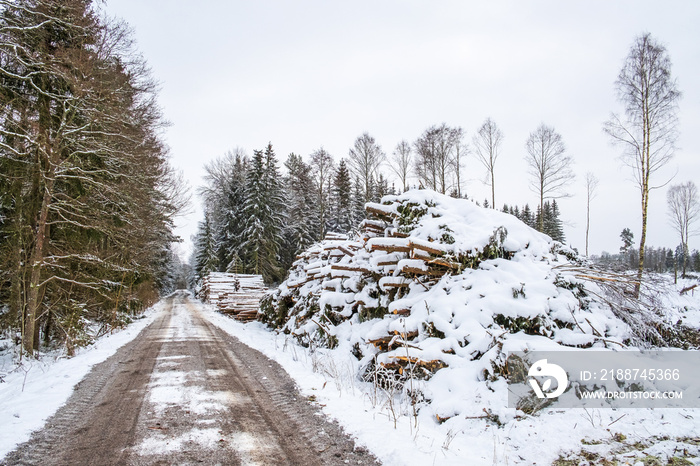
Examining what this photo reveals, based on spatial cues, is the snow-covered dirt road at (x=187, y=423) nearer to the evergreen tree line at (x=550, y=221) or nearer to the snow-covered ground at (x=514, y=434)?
the snow-covered ground at (x=514, y=434)

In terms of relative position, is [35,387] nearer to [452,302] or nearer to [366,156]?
[452,302]

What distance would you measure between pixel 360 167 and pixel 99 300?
22862mm

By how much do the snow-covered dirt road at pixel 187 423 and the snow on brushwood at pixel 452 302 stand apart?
5.45 ft

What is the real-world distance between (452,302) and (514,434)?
232cm

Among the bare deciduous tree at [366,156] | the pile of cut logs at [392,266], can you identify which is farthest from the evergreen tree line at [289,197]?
the pile of cut logs at [392,266]

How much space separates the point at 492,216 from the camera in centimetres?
764

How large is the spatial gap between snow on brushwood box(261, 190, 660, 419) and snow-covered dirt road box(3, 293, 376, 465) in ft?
5.45

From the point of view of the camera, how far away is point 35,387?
5223 mm

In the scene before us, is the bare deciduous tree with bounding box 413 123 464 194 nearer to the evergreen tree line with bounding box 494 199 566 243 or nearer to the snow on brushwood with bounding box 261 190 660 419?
the evergreen tree line with bounding box 494 199 566 243

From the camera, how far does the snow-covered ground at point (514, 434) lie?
3.25m

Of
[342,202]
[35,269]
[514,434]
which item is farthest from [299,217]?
[514,434]

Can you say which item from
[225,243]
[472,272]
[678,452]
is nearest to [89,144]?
[472,272]

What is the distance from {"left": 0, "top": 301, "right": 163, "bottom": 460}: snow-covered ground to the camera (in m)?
3.63

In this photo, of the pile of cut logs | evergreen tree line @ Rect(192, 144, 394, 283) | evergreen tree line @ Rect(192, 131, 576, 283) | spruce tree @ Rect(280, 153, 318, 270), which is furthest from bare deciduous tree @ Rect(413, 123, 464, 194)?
the pile of cut logs
